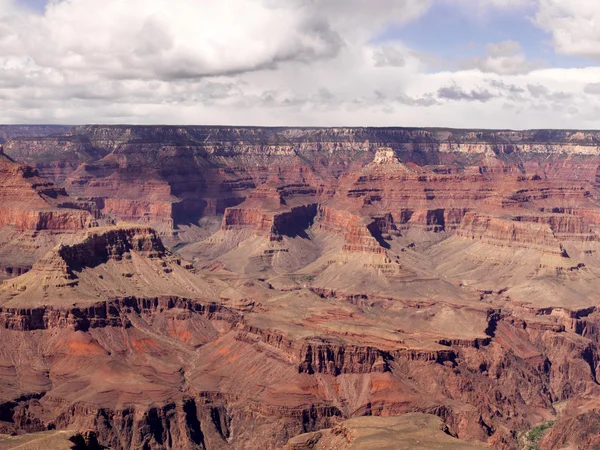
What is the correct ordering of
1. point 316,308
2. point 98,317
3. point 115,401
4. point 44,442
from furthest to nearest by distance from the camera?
point 316,308
point 98,317
point 115,401
point 44,442

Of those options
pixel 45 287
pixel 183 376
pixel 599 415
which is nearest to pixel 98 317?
pixel 45 287

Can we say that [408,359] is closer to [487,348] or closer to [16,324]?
[487,348]

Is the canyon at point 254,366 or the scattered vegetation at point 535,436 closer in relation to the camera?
the canyon at point 254,366

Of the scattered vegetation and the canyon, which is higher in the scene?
the canyon

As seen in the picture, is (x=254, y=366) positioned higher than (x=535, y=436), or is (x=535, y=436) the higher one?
(x=254, y=366)

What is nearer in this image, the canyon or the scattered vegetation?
the canyon

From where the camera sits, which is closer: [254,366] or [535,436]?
[535,436]

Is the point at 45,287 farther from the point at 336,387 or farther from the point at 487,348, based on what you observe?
the point at 487,348

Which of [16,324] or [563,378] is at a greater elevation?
[16,324]

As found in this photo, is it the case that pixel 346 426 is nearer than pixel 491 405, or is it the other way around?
pixel 346 426

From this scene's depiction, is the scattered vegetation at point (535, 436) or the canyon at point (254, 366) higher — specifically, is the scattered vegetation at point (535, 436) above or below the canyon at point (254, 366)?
below

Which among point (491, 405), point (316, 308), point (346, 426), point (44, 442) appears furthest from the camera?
point (316, 308)
